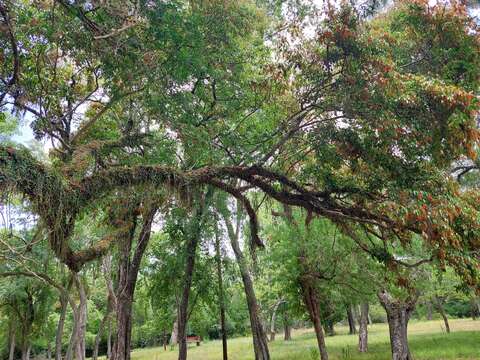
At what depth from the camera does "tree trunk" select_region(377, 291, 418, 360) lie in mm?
12836

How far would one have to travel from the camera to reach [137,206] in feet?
29.9

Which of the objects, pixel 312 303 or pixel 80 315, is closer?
pixel 80 315

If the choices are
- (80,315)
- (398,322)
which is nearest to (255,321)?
(398,322)

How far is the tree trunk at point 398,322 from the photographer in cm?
1284

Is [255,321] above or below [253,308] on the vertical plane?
below

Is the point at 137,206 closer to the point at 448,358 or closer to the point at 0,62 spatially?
the point at 0,62

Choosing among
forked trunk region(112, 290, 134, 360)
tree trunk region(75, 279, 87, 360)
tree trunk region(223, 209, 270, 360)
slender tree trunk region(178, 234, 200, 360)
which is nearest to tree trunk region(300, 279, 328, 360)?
tree trunk region(223, 209, 270, 360)

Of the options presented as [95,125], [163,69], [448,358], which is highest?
[95,125]

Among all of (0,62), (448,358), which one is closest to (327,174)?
(0,62)

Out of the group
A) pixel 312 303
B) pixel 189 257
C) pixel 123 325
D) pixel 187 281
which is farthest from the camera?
pixel 312 303

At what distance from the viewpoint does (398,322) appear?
13.0 m

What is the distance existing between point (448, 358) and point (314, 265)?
251 inches

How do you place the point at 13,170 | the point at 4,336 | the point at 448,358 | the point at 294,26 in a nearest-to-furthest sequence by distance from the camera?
the point at 13,170, the point at 294,26, the point at 448,358, the point at 4,336

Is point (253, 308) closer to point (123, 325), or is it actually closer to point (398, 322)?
point (398, 322)
